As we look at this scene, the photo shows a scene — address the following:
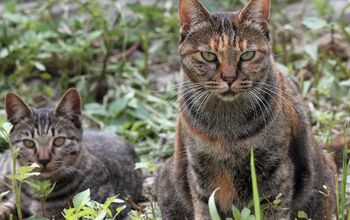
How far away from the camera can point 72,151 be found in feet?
19.6

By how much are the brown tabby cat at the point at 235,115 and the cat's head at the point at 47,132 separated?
3.86 feet

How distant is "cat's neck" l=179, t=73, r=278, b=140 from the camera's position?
4.77 m

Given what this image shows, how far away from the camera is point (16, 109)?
5.95m

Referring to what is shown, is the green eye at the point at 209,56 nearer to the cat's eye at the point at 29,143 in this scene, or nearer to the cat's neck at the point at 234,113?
the cat's neck at the point at 234,113

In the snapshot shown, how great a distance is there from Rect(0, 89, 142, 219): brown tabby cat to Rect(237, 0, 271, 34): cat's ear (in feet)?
5.37

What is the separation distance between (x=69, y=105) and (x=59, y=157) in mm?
408

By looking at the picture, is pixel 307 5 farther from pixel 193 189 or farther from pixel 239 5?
pixel 193 189

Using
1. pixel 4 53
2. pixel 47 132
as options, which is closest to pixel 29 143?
pixel 47 132

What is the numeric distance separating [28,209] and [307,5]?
426 centimetres

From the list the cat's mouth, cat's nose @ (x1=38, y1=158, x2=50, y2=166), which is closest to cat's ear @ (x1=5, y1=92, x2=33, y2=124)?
cat's nose @ (x1=38, y1=158, x2=50, y2=166)

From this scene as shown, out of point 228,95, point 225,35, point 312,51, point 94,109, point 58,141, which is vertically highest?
point 225,35

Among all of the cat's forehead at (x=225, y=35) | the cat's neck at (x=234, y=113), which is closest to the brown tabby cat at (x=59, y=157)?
the cat's neck at (x=234, y=113)

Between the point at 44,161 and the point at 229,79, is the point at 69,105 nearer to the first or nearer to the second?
the point at 44,161

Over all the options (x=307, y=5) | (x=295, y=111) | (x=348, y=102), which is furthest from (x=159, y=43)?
(x=295, y=111)
